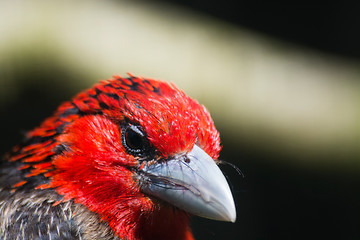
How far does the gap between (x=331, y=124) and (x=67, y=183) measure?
3141 mm

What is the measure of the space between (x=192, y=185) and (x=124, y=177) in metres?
0.26

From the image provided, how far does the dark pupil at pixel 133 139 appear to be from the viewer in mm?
1686

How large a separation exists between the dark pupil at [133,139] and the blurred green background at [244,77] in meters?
1.79


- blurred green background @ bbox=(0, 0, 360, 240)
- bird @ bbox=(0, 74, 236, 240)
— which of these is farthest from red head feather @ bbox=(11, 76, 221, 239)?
blurred green background @ bbox=(0, 0, 360, 240)

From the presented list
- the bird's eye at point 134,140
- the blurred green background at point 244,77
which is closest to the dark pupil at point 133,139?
the bird's eye at point 134,140

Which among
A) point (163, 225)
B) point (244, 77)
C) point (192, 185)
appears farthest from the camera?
point (244, 77)

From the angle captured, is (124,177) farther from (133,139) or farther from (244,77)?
(244,77)

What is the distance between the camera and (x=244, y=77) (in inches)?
172

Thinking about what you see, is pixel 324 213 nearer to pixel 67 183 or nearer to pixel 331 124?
pixel 331 124

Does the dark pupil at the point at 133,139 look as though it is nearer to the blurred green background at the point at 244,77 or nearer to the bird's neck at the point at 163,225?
the bird's neck at the point at 163,225

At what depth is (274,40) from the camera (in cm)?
444

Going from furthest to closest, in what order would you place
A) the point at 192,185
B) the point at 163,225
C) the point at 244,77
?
the point at 244,77
the point at 163,225
the point at 192,185

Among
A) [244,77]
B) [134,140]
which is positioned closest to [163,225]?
[134,140]

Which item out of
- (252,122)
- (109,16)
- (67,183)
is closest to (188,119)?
(67,183)
